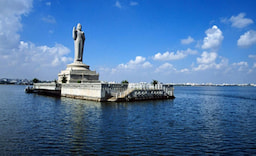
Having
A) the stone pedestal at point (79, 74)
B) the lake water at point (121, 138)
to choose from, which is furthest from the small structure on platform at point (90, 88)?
the lake water at point (121, 138)

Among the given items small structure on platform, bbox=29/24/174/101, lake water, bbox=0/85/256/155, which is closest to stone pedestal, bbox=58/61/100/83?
small structure on platform, bbox=29/24/174/101

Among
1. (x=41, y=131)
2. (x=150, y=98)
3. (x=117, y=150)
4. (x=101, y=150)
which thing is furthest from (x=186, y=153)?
(x=150, y=98)

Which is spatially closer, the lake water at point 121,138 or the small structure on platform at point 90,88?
the lake water at point 121,138

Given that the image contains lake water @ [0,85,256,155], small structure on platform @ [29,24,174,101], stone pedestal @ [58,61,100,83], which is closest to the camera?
lake water @ [0,85,256,155]

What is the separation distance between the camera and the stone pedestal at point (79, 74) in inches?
1944

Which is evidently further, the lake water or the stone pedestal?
the stone pedestal

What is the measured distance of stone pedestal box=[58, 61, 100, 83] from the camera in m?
49.4

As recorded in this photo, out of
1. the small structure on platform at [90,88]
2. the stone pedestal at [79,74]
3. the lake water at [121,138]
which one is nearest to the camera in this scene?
the lake water at [121,138]

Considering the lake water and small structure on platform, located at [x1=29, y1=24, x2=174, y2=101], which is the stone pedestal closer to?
small structure on platform, located at [x1=29, y1=24, x2=174, y2=101]

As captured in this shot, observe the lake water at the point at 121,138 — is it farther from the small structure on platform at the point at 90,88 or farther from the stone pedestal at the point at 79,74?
the stone pedestal at the point at 79,74

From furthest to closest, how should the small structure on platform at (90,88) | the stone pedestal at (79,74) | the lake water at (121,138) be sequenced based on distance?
1. the stone pedestal at (79,74)
2. the small structure on platform at (90,88)
3. the lake water at (121,138)

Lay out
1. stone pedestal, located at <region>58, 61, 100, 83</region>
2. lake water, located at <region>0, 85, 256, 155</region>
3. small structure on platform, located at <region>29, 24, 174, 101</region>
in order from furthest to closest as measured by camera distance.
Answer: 1. stone pedestal, located at <region>58, 61, 100, 83</region>
2. small structure on platform, located at <region>29, 24, 174, 101</region>
3. lake water, located at <region>0, 85, 256, 155</region>

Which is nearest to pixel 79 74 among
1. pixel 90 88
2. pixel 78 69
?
pixel 78 69

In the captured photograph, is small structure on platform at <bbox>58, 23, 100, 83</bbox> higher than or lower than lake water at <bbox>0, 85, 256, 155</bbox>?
higher
